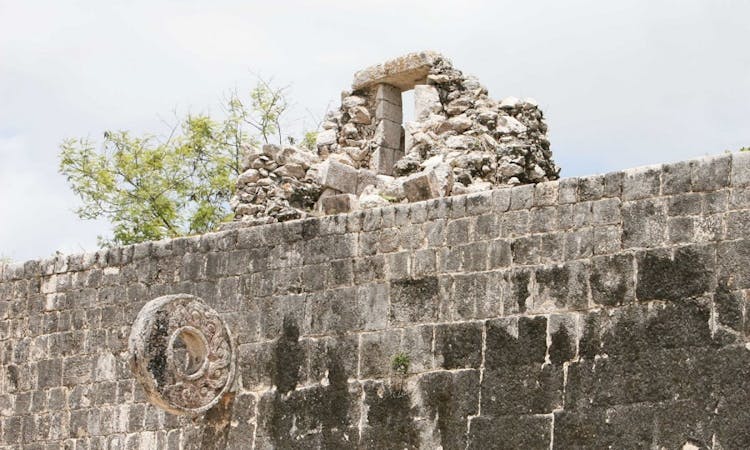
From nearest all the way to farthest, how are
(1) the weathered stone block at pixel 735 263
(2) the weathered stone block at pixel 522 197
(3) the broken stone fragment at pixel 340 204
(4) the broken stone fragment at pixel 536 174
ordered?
(1) the weathered stone block at pixel 735 263
(2) the weathered stone block at pixel 522 197
(3) the broken stone fragment at pixel 340 204
(4) the broken stone fragment at pixel 536 174

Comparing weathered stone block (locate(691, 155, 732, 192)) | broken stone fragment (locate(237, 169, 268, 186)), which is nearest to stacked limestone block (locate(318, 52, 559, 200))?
broken stone fragment (locate(237, 169, 268, 186))

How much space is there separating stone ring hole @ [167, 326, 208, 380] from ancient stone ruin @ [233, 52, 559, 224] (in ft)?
4.97

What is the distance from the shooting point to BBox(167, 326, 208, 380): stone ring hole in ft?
38.7

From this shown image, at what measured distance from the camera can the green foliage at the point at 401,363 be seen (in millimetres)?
10734

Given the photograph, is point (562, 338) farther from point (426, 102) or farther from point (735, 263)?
point (426, 102)

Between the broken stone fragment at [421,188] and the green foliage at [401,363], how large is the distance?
1.48 meters

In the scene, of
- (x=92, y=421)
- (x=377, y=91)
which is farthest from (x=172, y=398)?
(x=377, y=91)

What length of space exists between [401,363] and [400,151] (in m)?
3.74

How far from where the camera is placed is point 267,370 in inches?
459

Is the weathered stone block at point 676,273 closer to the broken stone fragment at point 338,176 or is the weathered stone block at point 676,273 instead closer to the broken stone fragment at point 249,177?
the broken stone fragment at point 338,176

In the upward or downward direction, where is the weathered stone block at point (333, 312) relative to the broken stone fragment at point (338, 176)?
downward

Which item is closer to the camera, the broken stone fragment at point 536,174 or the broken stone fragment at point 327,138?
the broken stone fragment at point 536,174

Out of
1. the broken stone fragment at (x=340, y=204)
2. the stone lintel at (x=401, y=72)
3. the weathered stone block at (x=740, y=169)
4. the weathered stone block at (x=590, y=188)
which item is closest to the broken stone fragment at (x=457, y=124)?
the stone lintel at (x=401, y=72)

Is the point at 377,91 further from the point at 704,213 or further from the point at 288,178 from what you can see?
the point at 704,213
